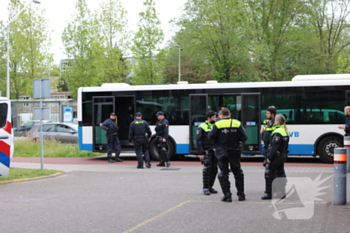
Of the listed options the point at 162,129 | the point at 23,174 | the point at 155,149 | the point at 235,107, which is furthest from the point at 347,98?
the point at 23,174

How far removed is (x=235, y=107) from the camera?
57.2ft

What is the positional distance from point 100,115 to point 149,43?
16089 mm

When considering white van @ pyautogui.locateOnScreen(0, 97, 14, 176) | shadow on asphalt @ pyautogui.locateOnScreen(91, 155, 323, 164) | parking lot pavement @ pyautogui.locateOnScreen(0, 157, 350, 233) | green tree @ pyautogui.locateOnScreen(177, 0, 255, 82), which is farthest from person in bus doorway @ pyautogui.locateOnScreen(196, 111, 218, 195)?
green tree @ pyautogui.locateOnScreen(177, 0, 255, 82)

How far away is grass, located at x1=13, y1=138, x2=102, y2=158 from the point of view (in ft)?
68.2

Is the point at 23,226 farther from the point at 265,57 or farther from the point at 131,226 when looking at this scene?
the point at 265,57

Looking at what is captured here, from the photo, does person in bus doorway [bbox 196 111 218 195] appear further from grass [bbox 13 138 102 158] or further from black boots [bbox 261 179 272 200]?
grass [bbox 13 138 102 158]

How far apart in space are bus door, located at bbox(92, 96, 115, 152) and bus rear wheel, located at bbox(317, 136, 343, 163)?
788 cm

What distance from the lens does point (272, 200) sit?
9.10 m

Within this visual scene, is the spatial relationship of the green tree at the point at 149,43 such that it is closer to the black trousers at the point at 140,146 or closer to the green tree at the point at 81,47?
the green tree at the point at 81,47

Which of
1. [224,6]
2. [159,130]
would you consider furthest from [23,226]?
[224,6]

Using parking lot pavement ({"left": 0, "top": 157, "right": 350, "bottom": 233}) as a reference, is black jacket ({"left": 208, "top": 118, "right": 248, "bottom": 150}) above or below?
above

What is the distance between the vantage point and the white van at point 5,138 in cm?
1188

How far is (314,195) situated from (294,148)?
23.5 feet

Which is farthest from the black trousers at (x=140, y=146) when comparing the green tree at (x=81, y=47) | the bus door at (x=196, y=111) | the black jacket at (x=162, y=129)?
the green tree at (x=81, y=47)
